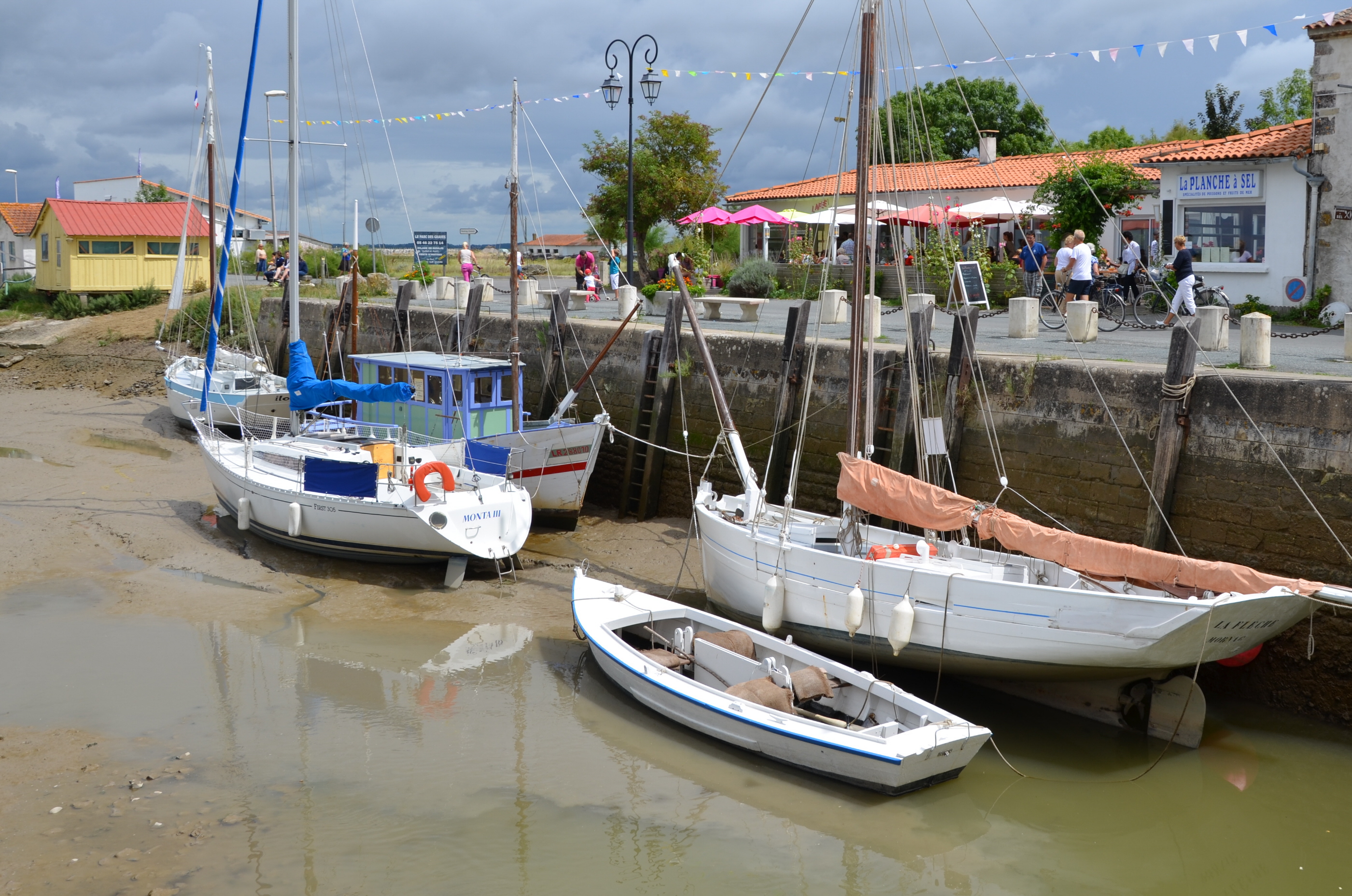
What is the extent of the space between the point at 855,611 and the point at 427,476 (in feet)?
20.0

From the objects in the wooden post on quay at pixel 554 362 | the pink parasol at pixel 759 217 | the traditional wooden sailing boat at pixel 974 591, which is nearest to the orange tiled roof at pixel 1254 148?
the pink parasol at pixel 759 217

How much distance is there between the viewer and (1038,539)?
9.64 m

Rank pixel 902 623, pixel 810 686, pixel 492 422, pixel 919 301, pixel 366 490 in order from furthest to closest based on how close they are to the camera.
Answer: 1. pixel 919 301
2. pixel 492 422
3. pixel 366 490
4. pixel 902 623
5. pixel 810 686

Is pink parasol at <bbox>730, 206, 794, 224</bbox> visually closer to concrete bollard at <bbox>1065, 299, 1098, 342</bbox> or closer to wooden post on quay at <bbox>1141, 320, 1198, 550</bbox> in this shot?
concrete bollard at <bbox>1065, 299, 1098, 342</bbox>

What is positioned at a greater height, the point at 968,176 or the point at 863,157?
the point at 968,176

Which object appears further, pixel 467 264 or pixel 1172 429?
pixel 467 264

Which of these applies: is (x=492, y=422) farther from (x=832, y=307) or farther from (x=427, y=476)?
(x=832, y=307)

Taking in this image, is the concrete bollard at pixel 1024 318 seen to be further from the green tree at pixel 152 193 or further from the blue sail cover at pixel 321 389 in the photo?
the green tree at pixel 152 193

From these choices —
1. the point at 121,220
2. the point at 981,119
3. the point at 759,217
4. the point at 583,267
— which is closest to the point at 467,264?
the point at 583,267

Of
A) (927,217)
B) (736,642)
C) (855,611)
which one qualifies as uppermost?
(927,217)

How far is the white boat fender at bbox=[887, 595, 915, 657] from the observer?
960 centimetres

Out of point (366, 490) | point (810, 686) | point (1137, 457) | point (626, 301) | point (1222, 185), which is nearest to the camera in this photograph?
point (810, 686)

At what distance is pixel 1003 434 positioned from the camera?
12172mm

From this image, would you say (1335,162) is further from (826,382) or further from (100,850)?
(100,850)
